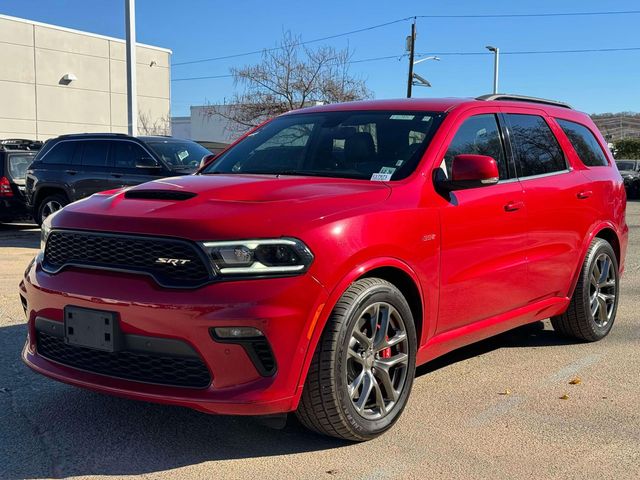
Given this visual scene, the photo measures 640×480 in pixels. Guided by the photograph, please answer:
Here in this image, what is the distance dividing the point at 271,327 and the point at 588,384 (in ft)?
8.37

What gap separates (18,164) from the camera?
1415 cm

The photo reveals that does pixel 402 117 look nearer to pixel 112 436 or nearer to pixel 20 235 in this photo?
pixel 112 436

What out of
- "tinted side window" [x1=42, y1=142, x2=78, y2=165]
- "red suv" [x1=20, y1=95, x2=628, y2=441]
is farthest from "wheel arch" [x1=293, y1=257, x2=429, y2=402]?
"tinted side window" [x1=42, y1=142, x2=78, y2=165]

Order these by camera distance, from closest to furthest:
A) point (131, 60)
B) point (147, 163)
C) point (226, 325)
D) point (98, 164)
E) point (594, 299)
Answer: point (226, 325)
point (594, 299)
point (147, 163)
point (98, 164)
point (131, 60)

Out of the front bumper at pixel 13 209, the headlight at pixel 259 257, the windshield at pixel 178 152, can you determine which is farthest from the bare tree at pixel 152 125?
the headlight at pixel 259 257

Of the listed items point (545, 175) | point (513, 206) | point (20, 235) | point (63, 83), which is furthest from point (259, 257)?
point (63, 83)

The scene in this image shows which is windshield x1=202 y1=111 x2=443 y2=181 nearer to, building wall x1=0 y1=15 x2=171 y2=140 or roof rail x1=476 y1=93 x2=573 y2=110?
roof rail x1=476 y1=93 x2=573 y2=110

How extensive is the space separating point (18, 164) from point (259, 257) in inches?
491

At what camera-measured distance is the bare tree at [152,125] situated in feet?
111

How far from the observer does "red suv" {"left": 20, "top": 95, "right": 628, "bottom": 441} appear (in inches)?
124

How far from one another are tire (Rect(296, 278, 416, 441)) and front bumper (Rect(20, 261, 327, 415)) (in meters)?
0.14

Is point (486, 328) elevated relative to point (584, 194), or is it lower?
lower

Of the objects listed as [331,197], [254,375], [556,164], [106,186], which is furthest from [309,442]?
[106,186]

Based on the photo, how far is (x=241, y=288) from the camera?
10.2 ft
